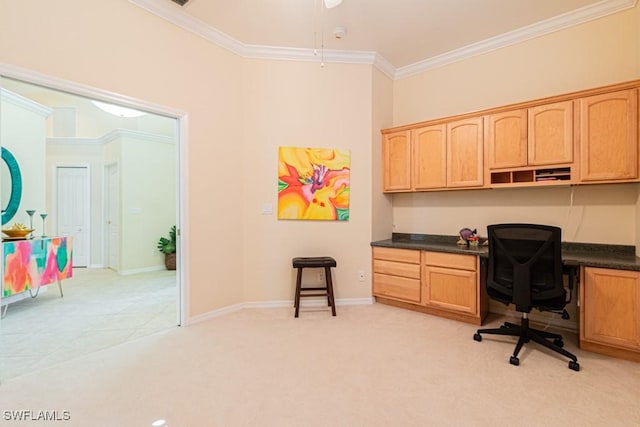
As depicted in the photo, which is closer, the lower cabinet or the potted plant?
the lower cabinet

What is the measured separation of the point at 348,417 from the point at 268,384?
614mm

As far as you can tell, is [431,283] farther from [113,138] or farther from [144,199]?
Result: [113,138]

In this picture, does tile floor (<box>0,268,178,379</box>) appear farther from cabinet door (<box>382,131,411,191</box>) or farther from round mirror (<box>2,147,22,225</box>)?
cabinet door (<box>382,131,411,191</box>)

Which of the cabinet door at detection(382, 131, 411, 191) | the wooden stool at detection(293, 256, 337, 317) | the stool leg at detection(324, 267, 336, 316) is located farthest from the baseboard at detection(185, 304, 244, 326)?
the cabinet door at detection(382, 131, 411, 191)

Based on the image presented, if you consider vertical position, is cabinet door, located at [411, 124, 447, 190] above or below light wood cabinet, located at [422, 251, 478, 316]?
above

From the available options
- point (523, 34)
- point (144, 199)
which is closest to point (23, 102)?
point (144, 199)

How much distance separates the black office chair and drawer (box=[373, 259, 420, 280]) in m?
0.95

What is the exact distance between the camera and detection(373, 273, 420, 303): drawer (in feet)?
11.2

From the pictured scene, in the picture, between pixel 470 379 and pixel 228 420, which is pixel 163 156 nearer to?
pixel 228 420

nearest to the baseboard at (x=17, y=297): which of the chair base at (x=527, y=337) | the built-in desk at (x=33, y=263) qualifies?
the built-in desk at (x=33, y=263)

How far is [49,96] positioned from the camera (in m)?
6.30

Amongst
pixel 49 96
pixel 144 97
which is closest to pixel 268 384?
pixel 144 97

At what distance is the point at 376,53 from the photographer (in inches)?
145

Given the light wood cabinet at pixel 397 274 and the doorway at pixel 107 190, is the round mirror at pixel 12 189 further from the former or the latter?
the light wood cabinet at pixel 397 274
